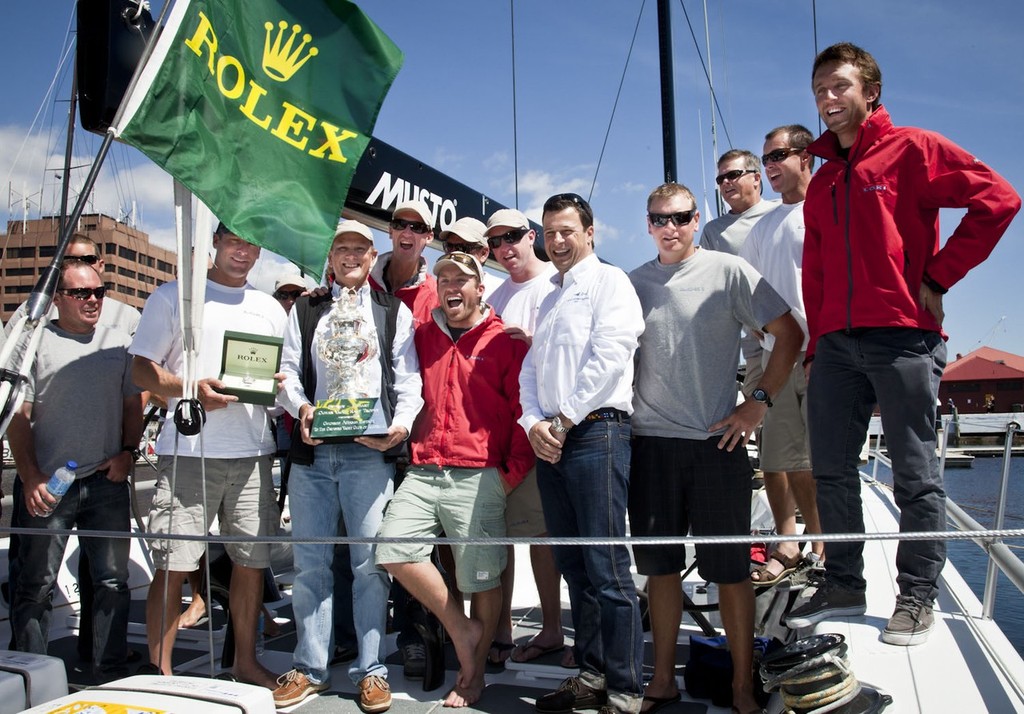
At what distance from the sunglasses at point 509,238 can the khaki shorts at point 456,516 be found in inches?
45.1

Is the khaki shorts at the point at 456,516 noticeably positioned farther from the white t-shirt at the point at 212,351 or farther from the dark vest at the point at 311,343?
the white t-shirt at the point at 212,351

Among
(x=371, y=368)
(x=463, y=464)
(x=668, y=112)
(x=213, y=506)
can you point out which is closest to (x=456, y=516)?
(x=463, y=464)

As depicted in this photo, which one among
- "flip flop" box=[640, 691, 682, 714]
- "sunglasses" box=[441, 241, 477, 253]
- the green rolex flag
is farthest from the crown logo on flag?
"flip flop" box=[640, 691, 682, 714]

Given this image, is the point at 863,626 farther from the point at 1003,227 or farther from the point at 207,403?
the point at 207,403

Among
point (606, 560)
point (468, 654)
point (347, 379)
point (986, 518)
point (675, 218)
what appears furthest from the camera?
point (986, 518)

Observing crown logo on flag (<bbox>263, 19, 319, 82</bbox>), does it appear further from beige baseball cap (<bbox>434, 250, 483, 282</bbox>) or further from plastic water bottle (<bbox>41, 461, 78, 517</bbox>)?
plastic water bottle (<bbox>41, 461, 78, 517</bbox>)

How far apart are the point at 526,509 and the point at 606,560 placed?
31.0 inches

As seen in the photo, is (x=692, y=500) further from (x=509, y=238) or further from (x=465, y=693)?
(x=509, y=238)

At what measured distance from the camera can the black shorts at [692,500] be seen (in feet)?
8.97

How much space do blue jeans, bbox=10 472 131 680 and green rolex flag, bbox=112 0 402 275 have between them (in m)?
1.66

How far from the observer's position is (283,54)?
2840mm

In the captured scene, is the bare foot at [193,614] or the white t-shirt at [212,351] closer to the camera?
the white t-shirt at [212,351]

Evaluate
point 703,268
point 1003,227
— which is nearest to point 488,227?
point 703,268

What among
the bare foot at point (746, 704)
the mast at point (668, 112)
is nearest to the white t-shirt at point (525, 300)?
the bare foot at point (746, 704)
